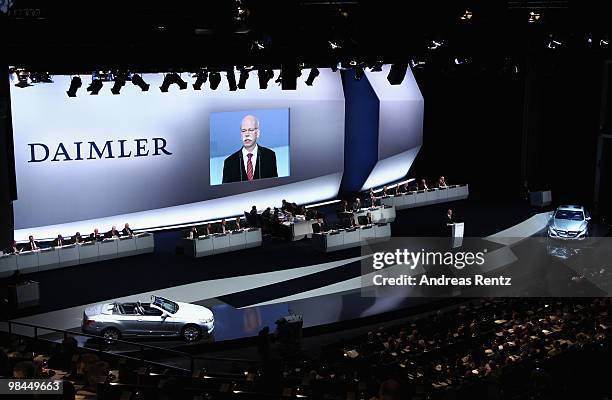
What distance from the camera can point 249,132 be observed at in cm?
2733

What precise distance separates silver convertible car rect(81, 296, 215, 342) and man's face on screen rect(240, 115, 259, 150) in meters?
10.2

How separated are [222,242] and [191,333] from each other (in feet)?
21.1

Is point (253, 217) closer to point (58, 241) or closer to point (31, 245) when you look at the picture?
point (58, 241)

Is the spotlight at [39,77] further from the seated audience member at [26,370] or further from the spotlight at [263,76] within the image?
the seated audience member at [26,370]

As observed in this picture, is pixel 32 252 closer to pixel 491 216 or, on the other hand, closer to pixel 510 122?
pixel 491 216

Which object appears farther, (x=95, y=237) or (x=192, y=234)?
(x=192, y=234)

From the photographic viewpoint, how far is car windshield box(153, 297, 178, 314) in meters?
18.0

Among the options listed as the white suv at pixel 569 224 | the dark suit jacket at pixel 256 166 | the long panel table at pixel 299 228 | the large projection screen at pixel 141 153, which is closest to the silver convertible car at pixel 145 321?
the large projection screen at pixel 141 153

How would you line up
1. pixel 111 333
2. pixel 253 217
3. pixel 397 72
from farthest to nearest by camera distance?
pixel 253 217 → pixel 397 72 → pixel 111 333

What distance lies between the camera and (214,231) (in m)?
24.1

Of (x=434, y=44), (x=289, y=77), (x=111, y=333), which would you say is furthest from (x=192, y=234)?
(x=434, y=44)

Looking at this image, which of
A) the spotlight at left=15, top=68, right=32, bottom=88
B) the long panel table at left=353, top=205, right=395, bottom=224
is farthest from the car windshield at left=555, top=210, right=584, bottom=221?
the spotlight at left=15, top=68, right=32, bottom=88

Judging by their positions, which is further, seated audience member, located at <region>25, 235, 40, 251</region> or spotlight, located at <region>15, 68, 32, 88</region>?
seated audience member, located at <region>25, 235, 40, 251</region>

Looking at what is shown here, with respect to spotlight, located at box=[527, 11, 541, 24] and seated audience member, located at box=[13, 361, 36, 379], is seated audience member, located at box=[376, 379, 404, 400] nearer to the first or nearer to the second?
seated audience member, located at box=[13, 361, 36, 379]
